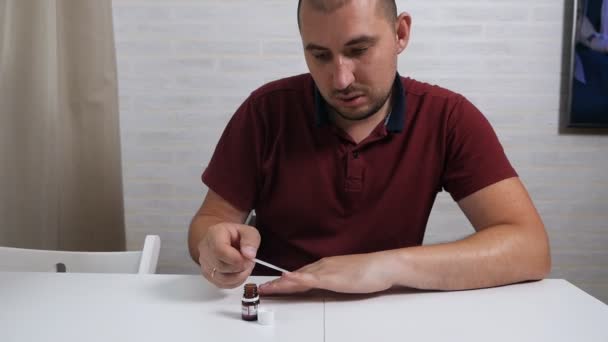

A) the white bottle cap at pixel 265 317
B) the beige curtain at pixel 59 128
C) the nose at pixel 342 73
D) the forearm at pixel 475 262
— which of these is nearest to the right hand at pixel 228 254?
the white bottle cap at pixel 265 317

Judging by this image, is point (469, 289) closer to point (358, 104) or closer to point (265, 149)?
point (358, 104)

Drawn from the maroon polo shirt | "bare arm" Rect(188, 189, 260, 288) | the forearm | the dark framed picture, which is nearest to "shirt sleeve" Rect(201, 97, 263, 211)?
the maroon polo shirt

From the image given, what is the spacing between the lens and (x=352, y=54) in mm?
1173

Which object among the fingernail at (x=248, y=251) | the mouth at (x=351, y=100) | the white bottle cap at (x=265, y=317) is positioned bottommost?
the white bottle cap at (x=265, y=317)

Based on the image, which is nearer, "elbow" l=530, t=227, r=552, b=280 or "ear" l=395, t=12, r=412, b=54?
"elbow" l=530, t=227, r=552, b=280

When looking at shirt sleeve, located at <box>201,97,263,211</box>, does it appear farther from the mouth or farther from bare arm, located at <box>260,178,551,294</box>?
bare arm, located at <box>260,178,551,294</box>

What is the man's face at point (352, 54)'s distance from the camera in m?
1.13

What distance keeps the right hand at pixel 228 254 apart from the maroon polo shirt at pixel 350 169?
318 millimetres

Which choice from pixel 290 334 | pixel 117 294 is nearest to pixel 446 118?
pixel 290 334

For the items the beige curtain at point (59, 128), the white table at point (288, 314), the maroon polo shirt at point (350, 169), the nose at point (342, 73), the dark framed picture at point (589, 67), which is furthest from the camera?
the dark framed picture at point (589, 67)

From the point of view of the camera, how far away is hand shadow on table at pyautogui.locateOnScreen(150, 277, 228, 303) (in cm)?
96

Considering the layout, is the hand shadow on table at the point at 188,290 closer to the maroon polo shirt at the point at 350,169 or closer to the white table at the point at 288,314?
the white table at the point at 288,314

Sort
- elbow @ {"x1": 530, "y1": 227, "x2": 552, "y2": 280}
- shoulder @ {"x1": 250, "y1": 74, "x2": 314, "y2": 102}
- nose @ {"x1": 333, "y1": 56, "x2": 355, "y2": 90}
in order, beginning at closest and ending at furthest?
elbow @ {"x1": 530, "y1": 227, "x2": 552, "y2": 280} → nose @ {"x1": 333, "y1": 56, "x2": 355, "y2": 90} → shoulder @ {"x1": 250, "y1": 74, "x2": 314, "y2": 102}

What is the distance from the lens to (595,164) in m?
2.05
